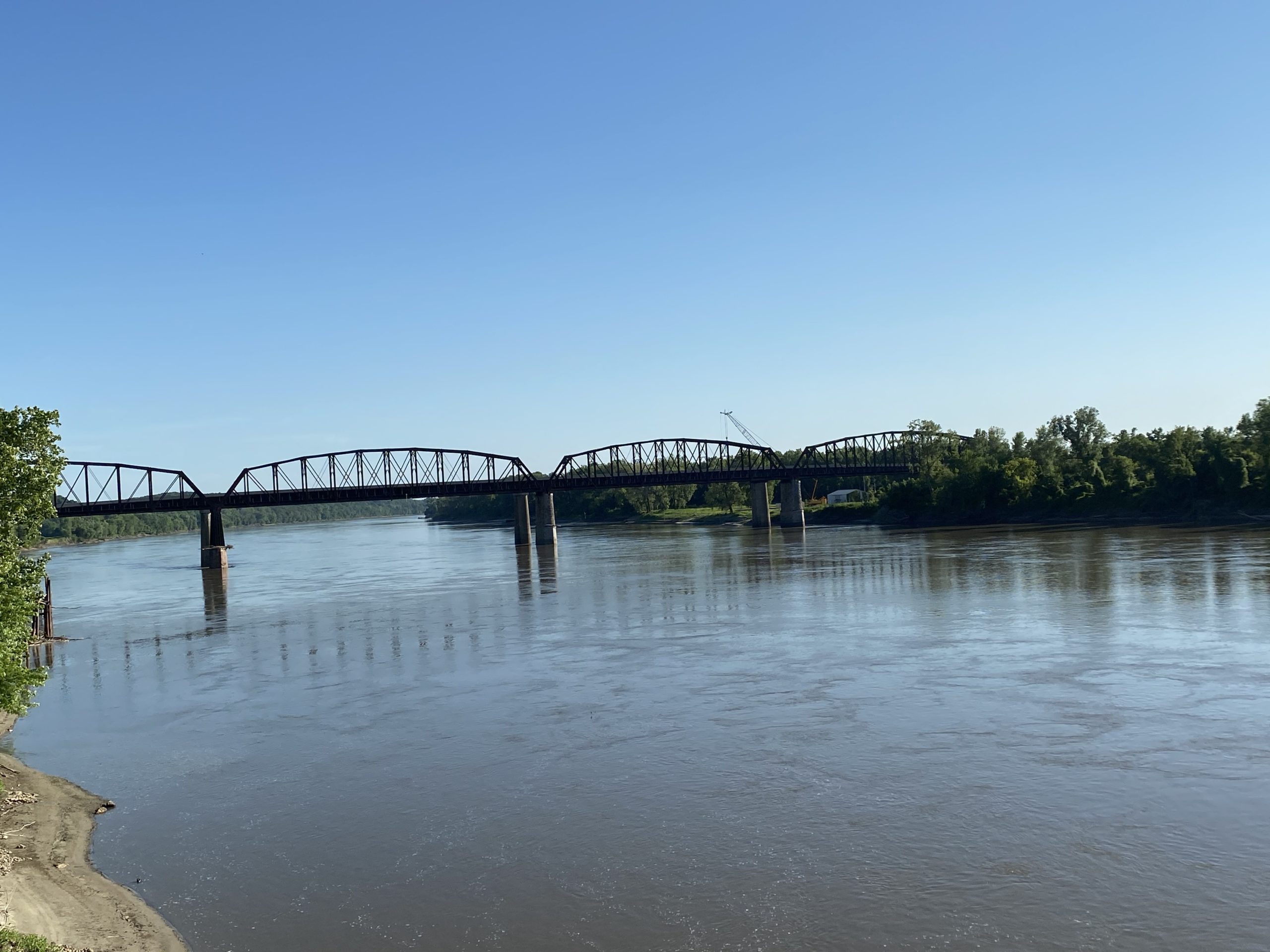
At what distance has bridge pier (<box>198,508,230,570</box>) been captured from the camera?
10625cm

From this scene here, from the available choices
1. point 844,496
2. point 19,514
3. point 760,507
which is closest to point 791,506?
point 760,507

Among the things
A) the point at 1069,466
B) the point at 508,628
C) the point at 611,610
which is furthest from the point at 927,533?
the point at 508,628

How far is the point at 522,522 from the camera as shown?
13062cm

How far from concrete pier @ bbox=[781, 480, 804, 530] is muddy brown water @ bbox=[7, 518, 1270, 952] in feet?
311

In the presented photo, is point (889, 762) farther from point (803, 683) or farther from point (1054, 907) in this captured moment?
point (803, 683)

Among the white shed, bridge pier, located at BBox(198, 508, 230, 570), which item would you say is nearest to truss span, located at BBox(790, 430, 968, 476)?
the white shed

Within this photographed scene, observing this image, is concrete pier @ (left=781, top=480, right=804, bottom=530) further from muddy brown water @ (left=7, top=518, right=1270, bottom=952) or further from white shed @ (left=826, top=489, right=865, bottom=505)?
muddy brown water @ (left=7, top=518, right=1270, bottom=952)

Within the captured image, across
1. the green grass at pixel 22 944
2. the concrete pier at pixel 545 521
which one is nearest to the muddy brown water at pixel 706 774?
the green grass at pixel 22 944

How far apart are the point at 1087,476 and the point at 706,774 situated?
109m

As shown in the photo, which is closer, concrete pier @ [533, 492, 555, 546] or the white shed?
concrete pier @ [533, 492, 555, 546]

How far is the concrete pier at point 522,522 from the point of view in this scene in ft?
421

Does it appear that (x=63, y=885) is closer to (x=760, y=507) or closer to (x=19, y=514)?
(x=19, y=514)

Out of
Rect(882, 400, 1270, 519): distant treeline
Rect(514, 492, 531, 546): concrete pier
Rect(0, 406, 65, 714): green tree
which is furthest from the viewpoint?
Rect(514, 492, 531, 546): concrete pier

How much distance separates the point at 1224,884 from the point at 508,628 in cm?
3482
